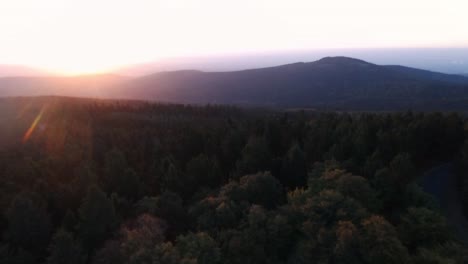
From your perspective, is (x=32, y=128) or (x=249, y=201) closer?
(x=249, y=201)

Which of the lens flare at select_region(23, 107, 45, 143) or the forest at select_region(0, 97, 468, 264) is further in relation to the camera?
the lens flare at select_region(23, 107, 45, 143)

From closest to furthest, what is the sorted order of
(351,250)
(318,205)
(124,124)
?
1. (351,250)
2. (318,205)
3. (124,124)

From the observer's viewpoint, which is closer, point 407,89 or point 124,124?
point 124,124

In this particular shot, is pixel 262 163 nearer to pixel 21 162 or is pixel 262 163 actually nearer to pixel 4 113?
pixel 21 162

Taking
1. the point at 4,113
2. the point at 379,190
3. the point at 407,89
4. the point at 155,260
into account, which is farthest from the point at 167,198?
the point at 407,89

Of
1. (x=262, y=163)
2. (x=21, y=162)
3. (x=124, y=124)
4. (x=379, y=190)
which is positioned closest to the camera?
(x=379, y=190)

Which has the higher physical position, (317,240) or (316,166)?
(316,166)

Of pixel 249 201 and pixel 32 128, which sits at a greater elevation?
pixel 249 201

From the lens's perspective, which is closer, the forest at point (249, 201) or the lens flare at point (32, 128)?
the forest at point (249, 201)
